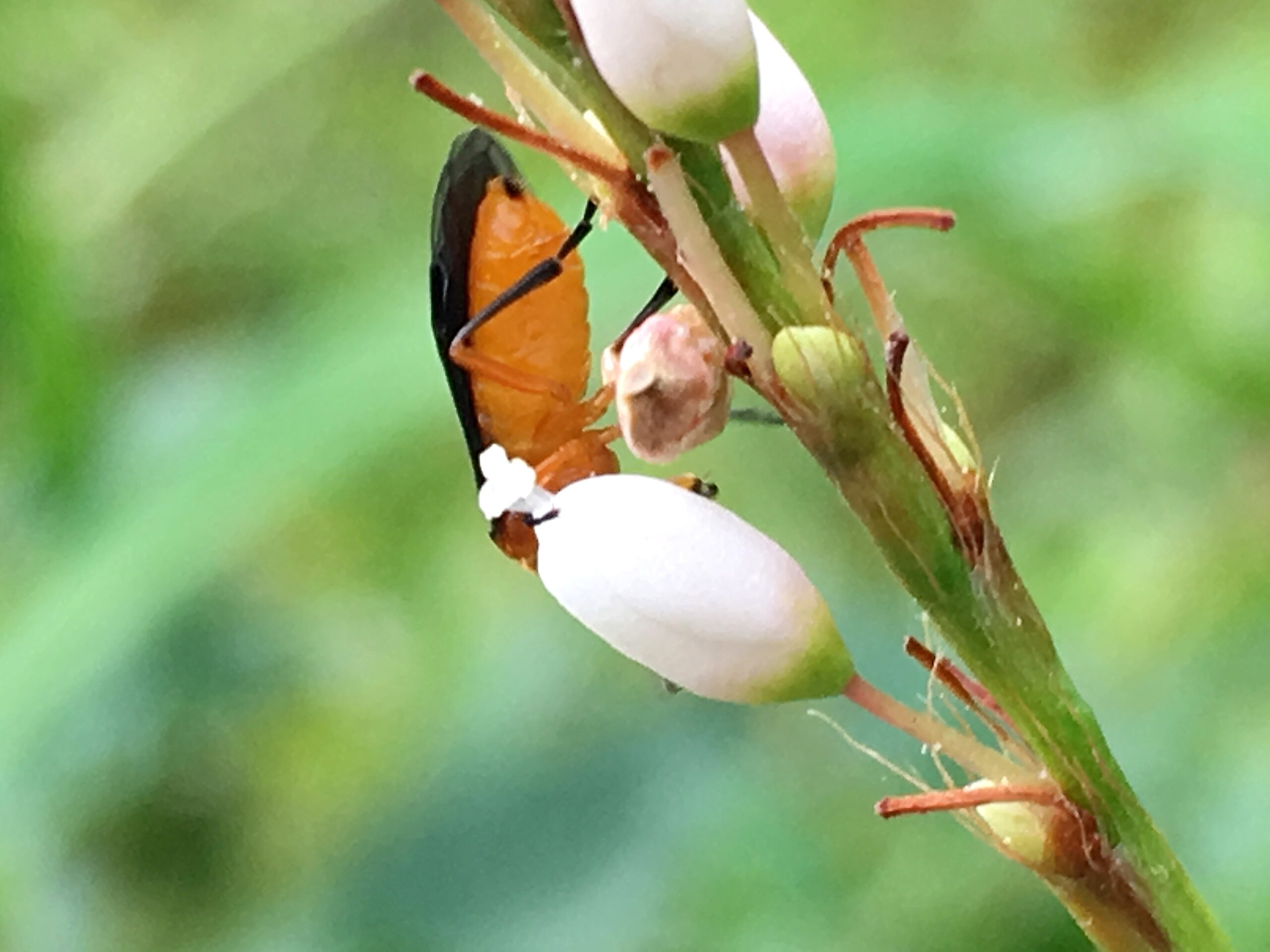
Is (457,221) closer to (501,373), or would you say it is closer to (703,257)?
(501,373)

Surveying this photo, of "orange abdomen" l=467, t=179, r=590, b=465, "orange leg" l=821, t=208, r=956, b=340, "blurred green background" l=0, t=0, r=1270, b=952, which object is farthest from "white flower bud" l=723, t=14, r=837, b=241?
"blurred green background" l=0, t=0, r=1270, b=952

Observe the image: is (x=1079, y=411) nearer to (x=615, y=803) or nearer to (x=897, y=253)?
(x=897, y=253)

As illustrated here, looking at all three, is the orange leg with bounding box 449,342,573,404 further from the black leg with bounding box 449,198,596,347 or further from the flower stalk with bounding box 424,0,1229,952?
the flower stalk with bounding box 424,0,1229,952

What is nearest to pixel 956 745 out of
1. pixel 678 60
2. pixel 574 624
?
pixel 678 60

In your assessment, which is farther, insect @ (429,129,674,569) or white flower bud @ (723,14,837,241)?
insect @ (429,129,674,569)

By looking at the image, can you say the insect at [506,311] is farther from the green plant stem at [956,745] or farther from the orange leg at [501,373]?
the green plant stem at [956,745]

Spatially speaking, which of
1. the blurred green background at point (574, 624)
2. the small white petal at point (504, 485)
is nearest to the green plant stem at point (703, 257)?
the small white petal at point (504, 485)
